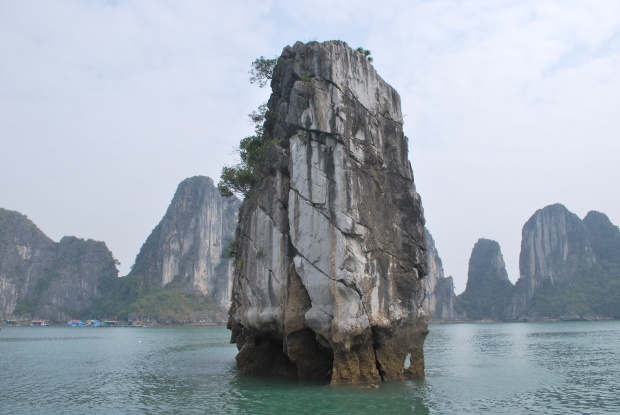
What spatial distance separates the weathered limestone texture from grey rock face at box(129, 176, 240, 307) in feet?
420

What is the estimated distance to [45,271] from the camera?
163m

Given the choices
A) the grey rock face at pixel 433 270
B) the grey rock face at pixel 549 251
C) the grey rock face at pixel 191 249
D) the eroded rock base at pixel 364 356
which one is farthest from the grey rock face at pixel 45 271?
the eroded rock base at pixel 364 356

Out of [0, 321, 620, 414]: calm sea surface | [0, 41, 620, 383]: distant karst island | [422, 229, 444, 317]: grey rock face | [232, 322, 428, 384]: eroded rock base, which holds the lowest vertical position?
[0, 321, 620, 414]: calm sea surface

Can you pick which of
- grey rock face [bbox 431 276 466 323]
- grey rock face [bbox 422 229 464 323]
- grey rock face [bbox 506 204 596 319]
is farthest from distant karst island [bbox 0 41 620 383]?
grey rock face [bbox 431 276 466 323]

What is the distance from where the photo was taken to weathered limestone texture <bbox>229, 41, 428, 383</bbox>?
20.5 metres

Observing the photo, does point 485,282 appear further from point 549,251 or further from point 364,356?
point 364,356

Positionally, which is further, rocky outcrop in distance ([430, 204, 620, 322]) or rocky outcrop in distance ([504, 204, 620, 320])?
rocky outcrop in distance ([430, 204, 620, 322])

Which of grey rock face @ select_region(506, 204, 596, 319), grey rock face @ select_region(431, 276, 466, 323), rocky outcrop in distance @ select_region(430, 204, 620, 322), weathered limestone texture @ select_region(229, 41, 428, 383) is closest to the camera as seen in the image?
weathered limestone texture @ select_region(229, 41, 428, 383)

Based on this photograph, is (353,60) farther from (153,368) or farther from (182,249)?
(182,249)

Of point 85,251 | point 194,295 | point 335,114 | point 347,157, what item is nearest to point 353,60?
point 335,114

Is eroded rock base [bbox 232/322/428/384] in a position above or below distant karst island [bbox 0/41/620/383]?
below

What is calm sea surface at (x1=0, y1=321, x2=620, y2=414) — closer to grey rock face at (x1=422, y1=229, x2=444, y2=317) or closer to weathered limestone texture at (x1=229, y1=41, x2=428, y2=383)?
weathered limestone texture at (x1=229, y1=41, x2=428, y2=383)

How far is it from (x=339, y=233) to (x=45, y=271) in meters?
164

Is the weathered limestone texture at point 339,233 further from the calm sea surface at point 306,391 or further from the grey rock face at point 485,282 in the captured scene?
the grey rock face at point 485,282
